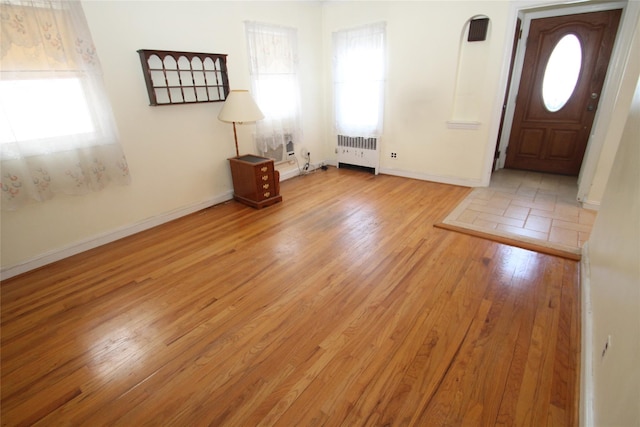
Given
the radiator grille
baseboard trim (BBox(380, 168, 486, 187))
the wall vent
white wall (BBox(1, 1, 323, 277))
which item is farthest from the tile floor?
white wall (BBox(1, 1, 323, 277))

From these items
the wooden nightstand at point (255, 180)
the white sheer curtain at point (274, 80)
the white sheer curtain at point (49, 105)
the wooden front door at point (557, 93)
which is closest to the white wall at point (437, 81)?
the white sheer curtain at point (274, 80)

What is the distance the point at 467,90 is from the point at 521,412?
12.3 ft

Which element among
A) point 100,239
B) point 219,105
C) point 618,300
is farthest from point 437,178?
point 100,239

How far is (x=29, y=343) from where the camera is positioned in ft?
6.10

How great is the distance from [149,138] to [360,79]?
307 centimetres

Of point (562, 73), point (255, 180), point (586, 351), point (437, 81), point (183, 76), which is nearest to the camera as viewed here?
point (586, 351)

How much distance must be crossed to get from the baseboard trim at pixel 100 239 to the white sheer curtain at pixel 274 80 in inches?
47.1

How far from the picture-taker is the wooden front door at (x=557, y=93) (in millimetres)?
3955

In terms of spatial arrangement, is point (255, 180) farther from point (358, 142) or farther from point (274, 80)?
point (358, 142)

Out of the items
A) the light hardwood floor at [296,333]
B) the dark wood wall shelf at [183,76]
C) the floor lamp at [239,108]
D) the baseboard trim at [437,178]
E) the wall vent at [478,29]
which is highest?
the wall vent at [478,29]

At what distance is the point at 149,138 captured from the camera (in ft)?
10.4

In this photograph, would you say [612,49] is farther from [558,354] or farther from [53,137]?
[53,137]

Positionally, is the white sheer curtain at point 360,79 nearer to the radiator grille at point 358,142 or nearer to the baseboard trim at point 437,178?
the radiator grille at point 358,142

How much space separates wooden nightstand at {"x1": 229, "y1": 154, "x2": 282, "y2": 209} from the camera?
3635mm
